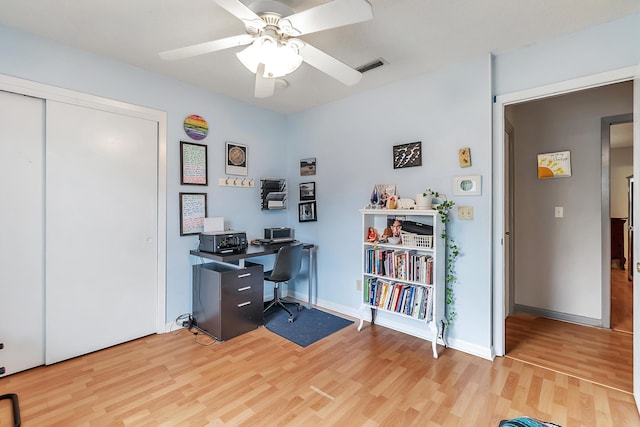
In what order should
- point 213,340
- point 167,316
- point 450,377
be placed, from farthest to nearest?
point 167,316 → point 213,340 → point 450,377

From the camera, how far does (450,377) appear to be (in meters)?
2.12

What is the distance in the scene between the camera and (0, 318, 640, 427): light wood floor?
5.63 feet

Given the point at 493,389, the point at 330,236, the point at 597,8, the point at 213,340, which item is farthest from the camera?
the point at 330,236

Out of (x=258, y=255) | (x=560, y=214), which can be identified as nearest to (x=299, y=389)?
(x=258, y=255)

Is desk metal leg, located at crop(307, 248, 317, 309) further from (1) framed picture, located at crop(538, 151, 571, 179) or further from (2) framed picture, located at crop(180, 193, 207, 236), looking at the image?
(1) framed picture, located at crop(538, 151, 571, 179)

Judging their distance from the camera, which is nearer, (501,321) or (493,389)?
(493,389)

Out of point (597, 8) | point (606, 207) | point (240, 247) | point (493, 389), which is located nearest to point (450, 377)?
point (493, 389)

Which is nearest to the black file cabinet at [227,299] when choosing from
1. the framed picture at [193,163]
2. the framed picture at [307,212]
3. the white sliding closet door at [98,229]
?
the white sliding closet door at [98,229]

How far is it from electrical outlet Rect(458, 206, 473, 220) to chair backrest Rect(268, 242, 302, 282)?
1598 mm

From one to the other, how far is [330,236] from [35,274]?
252cm

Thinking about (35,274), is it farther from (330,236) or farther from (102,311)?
(330,236)

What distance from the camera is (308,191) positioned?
3.69 metres

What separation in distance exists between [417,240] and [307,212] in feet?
4.98

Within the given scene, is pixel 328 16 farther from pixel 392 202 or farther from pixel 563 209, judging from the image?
pixel 563 209
